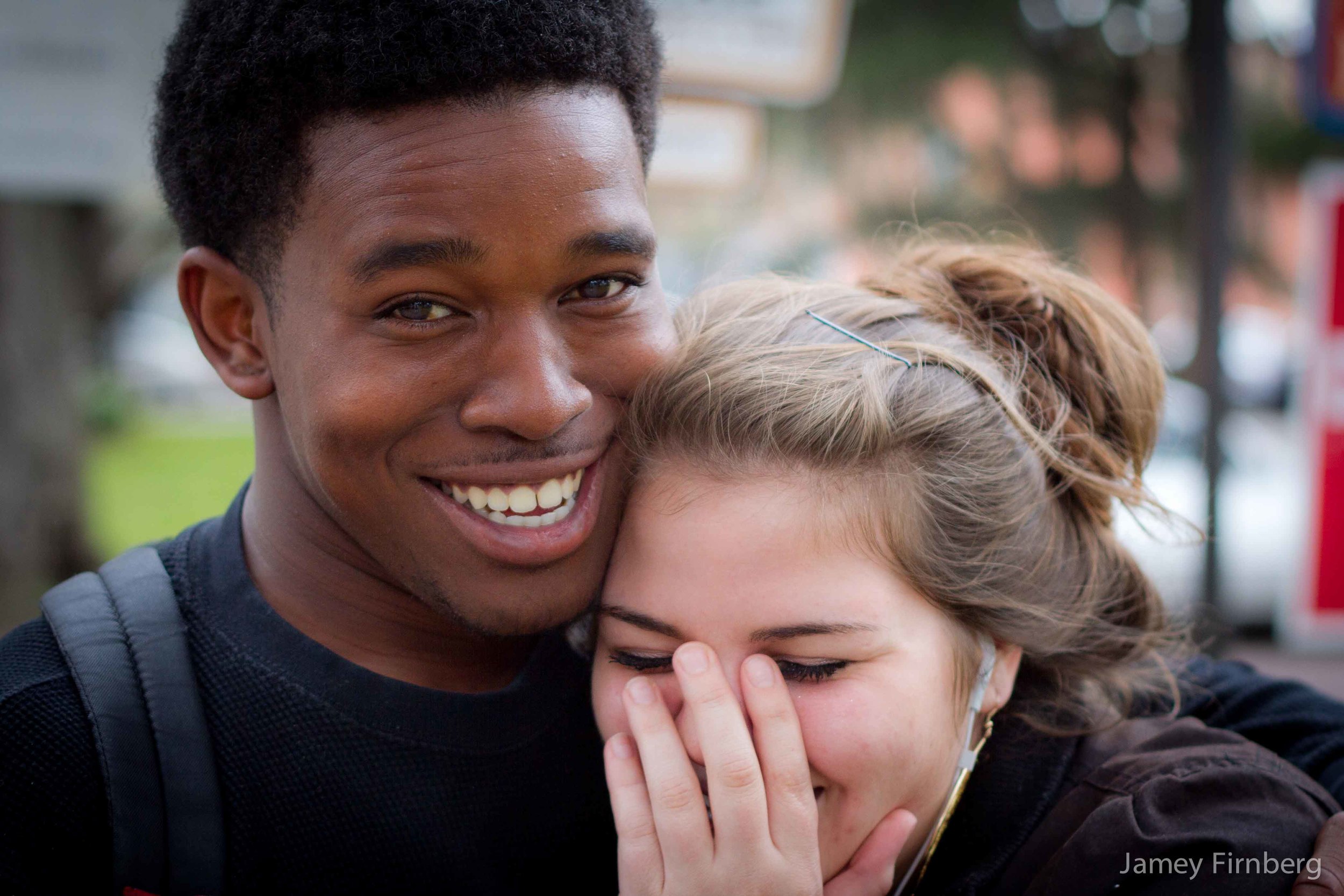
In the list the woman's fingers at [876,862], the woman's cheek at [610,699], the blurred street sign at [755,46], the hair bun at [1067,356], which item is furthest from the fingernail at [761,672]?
the blurred street sign at [755,46]

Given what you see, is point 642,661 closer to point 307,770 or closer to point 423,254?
point 307,770

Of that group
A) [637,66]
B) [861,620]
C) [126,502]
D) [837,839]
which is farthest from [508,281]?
[126,502]

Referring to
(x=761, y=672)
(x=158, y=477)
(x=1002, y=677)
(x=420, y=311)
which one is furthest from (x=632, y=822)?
(x=158, y=477)

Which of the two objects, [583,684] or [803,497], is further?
[583,684]

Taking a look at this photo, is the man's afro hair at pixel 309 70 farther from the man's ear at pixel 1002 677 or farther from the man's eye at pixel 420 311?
the man's ear at pixel 1002 677

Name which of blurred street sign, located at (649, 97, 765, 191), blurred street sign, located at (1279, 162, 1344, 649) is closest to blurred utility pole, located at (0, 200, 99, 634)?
blurred street sign, located at (649, 97, 765, 191)

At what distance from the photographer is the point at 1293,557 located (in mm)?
5250

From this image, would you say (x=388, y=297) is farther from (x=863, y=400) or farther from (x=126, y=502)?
(x=126, y=502)

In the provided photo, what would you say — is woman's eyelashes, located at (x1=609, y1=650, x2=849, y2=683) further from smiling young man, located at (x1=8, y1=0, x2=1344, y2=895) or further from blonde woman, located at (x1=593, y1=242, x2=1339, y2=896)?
smiling young man, located at (x1=8, y1=0, x2=1344, y2=895)

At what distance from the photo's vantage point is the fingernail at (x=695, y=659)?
1797mm

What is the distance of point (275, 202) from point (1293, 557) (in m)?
5.04

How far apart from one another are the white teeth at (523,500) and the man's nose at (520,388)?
0.11m

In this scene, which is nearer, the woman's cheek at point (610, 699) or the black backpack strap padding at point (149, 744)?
the black backpack strap padding at point (149, 744)

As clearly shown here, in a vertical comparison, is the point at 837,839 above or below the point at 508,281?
below
